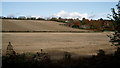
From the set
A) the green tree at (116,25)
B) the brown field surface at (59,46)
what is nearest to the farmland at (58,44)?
the brown field surface at (59,46)

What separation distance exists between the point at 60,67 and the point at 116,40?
5.01 metres

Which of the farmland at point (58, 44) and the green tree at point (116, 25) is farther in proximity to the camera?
the farmland at point (58, 44)

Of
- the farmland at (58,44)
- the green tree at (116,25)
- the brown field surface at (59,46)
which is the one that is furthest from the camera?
the farmland at (58,44)

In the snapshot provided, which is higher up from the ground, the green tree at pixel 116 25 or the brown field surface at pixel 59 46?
the green tree at pixel 116 25

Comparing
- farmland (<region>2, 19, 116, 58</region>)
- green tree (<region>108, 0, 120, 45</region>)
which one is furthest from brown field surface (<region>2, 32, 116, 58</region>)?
green tree (<region>108, 0, 120, 45</region>)

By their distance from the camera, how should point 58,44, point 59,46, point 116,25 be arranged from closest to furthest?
point 116,25, point 59,46, point 58,44

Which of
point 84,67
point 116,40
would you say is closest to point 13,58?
point 84,67

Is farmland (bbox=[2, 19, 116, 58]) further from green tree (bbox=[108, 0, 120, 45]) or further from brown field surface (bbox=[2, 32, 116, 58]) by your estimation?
green tree (bbox=[108, 0, 120, 45])

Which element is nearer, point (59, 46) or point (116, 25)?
point (116, 25)

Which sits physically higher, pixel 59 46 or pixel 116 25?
pixel 116 25

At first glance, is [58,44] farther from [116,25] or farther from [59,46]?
[116,25]

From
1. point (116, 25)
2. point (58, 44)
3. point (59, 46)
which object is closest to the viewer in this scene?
point (116, 25)

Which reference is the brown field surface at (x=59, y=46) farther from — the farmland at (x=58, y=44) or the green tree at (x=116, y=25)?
the green tree at (x=116, y=25)

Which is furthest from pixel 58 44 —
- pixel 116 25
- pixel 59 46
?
pixel 116 25
